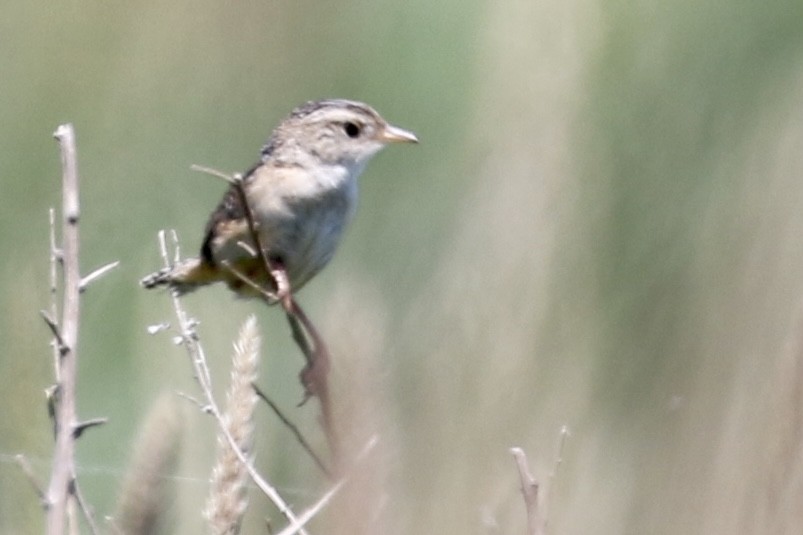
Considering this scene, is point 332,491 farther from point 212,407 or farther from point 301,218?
point 301,218

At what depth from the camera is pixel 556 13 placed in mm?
2680

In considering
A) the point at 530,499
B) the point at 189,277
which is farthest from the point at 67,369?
the point at 189,277

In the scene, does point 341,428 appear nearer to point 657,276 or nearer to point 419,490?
point 419,490

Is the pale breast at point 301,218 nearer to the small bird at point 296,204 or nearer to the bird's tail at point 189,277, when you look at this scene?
the small bird at point 296,204

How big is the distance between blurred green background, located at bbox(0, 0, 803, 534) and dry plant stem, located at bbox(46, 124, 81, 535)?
119mm

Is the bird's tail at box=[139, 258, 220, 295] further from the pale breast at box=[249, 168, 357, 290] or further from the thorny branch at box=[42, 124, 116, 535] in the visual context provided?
the thorny branch at box=[42, 124, 116, 535]

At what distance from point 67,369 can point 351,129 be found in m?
1.59

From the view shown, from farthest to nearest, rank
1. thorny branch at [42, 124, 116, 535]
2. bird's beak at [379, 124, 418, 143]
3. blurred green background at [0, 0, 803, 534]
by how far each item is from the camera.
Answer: bird's beak at [379, 124, 418, 143], blurred green background at [0, 0, 803, 534], thorny branch at [42, 124, 116, 535]

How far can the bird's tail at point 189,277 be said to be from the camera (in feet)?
8.56

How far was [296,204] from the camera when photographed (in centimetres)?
268

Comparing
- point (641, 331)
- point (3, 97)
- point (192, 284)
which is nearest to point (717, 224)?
point (641, 331)

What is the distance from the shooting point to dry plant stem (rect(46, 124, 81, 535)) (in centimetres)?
135

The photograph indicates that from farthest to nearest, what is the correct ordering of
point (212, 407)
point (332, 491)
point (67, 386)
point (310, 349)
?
point (310, 349) → point (212, 407) → point (67, 386) → point (332, 491)

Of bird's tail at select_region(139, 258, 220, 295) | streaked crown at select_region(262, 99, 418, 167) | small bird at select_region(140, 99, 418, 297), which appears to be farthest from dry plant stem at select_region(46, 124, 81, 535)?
streaked crown at select_region(262, 99, 418, 167)
